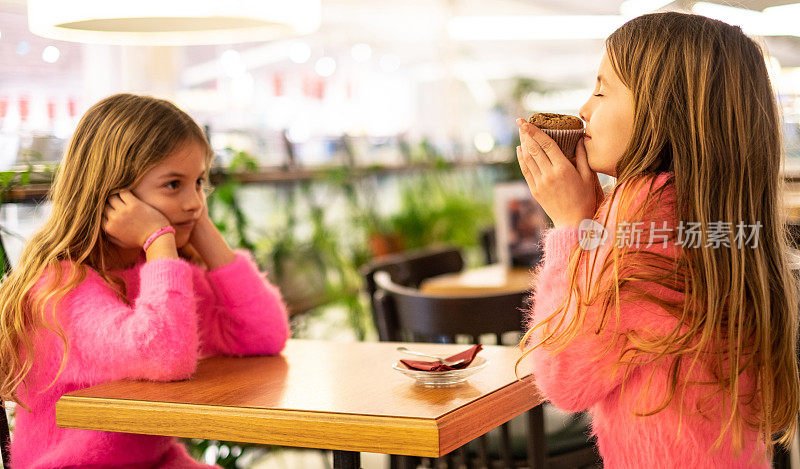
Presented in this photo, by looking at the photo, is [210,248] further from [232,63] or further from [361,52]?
[361,52]

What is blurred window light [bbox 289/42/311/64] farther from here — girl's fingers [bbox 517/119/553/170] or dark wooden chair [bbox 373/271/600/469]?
girl's fingers [bbox 517/119/553/170]

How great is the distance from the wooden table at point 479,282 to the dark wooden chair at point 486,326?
83 centimetres

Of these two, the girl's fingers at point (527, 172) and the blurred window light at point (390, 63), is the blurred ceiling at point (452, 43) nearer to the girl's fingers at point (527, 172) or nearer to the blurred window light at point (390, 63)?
the blurred window light at point (390, 63)

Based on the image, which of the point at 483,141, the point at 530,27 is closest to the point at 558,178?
the point at 483,141

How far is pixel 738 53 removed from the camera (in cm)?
144

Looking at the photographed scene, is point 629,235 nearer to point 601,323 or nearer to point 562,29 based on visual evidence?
point 601,323

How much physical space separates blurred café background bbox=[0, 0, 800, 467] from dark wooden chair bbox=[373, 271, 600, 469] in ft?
2.47

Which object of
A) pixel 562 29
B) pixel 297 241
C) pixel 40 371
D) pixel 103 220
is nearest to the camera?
pixel 40 371

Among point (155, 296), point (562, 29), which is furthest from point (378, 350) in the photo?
point (562, 29)

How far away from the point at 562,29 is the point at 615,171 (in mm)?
7274

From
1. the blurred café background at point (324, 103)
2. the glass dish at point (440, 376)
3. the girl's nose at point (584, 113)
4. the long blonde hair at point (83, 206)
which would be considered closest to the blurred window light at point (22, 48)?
the blurred café background at point (324, 103)

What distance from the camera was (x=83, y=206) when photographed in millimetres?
1889

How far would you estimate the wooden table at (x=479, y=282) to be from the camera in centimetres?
340

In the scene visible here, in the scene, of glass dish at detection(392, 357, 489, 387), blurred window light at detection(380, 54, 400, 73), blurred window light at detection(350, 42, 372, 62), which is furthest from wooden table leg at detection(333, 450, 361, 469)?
blurred window light at detection(380, 54, 400, 73)
